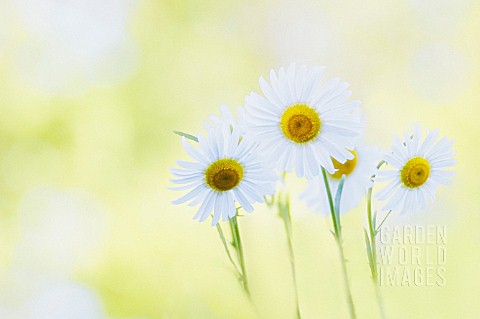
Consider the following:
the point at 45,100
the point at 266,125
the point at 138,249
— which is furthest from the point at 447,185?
the point at 45,100

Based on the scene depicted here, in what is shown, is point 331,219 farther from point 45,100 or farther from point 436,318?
point 45,100

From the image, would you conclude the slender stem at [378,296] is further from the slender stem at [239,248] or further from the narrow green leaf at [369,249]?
the slender stem at [239,248]

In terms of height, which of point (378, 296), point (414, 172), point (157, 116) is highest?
point (157, 116)

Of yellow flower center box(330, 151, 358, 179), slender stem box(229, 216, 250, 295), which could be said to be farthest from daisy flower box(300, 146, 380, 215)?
slender stem box(229, 216, 250, 295)

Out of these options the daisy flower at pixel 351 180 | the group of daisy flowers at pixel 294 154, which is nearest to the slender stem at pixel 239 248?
the group of daisy flowers at pixel 294 154

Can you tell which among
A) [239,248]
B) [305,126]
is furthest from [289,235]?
[305,126]

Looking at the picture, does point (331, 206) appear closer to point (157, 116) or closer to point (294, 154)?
point (294, 154)

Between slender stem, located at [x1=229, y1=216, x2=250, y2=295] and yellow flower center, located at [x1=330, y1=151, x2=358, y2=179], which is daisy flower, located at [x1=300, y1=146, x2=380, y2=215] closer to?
yellow flower center, located at [x1=330, y1=151, x2=358, y2=179]

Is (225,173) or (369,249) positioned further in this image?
(369,249)
